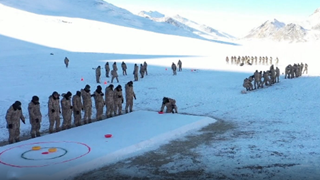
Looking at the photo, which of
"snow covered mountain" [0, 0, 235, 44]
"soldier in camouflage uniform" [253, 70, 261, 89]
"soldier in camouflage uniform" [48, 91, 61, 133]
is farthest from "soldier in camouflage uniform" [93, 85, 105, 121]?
"snow covered mountain" [0, 0, 235, 44]

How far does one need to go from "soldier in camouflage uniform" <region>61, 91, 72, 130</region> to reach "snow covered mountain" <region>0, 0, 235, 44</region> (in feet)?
239

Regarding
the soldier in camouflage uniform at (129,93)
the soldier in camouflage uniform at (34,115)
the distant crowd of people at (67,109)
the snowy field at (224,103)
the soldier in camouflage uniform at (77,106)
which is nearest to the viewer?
the snowy field at (224,103)

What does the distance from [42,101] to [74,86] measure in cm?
422

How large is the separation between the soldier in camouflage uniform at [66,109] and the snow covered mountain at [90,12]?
239 ft

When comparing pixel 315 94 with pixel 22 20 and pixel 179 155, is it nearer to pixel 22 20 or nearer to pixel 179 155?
pixel 179 155

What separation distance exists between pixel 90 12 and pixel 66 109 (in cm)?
8546

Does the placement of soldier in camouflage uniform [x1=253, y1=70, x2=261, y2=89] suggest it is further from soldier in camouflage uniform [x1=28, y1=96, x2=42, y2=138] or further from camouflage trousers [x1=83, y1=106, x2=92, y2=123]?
soldier in camouflage uniform [x1=28, y1=96, x2=42, y2=138]

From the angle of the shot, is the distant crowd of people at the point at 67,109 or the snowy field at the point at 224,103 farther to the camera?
the distant crowd of people at the point at 67,109

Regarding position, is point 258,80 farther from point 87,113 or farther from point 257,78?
point 87,113

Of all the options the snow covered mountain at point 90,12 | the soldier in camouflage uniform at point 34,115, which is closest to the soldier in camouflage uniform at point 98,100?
the soldier in camouflage uniform at point 34,115

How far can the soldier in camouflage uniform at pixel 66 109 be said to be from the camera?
37.0 ft

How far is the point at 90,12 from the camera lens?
9325cm

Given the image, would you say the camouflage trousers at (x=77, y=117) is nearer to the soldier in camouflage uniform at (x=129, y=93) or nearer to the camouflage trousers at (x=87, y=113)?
the camouflage trousers at (x=87, y=113)

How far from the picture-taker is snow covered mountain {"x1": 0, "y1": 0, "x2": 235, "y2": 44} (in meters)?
83.8
